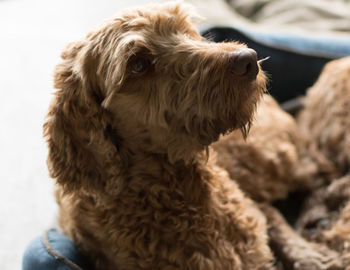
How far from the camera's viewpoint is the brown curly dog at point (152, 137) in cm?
146

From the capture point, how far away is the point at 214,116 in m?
1.44

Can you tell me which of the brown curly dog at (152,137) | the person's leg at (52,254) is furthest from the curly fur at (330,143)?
the person's leg at (52,254)

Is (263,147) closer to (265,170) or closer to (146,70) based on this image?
(265,170)

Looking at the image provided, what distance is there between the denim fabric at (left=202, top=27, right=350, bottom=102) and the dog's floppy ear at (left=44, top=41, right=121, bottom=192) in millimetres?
1455


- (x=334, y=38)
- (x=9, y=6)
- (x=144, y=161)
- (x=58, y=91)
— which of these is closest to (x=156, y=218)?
(x=144, y=161)

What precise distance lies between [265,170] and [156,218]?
0.96 m

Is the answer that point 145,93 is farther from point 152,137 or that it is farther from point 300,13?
point 300,13

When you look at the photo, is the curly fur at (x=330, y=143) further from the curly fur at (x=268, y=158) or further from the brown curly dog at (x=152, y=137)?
the brown curly dog at (x=152, y=137)

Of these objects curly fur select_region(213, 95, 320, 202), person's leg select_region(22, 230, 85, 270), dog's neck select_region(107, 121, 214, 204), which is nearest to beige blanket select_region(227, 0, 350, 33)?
curly fur select_region(213, 95, 320, 202)

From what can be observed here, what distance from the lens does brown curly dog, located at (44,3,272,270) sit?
1457 millimetres

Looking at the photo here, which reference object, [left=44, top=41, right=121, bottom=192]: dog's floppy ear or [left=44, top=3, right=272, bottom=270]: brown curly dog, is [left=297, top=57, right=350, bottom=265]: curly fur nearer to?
[left=44, top=3, right=272, bottom=270]: brown curly dog

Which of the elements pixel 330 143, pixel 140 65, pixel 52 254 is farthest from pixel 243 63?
pixel 330 143

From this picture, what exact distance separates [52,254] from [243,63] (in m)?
1.18

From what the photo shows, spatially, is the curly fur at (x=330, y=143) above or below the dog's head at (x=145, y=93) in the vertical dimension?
below
